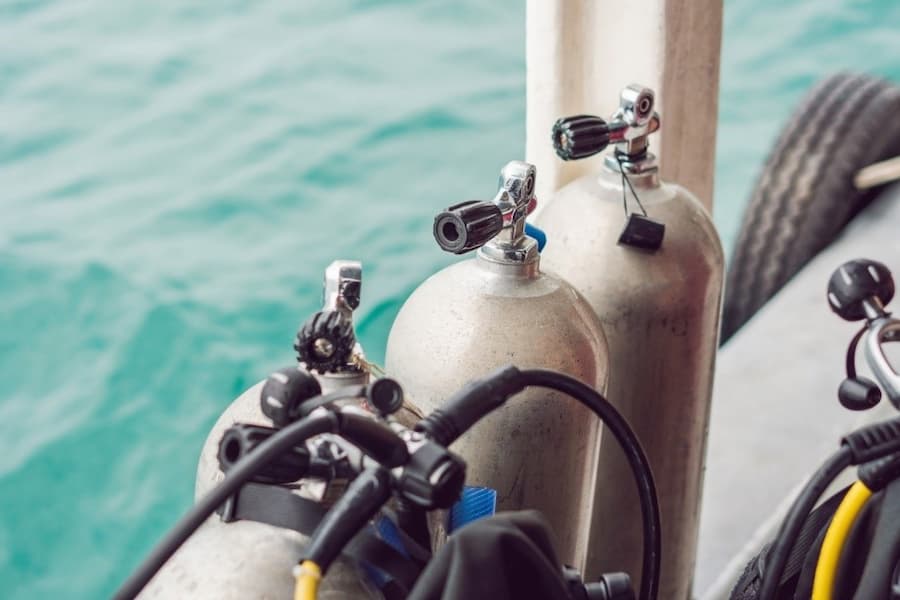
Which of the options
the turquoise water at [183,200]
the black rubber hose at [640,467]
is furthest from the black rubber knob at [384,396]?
the turquoise water at [183,200]

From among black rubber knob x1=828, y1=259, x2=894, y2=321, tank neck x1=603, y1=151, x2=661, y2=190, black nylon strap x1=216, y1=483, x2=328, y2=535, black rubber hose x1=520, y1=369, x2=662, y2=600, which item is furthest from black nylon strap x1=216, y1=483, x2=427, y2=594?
tank neck x1=603, y1=151, x2=661, y2=190

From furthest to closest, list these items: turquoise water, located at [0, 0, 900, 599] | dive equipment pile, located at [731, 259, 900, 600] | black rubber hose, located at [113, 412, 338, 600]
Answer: turquoise water, located at [0, 0, 900, 599], dive equipment pile, located at [731, 259, 900, 600], black rubber hose, located at [113, 412, 338, 600]

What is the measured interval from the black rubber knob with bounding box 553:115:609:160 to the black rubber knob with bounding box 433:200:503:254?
0.17 meters

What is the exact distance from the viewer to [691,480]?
109cm

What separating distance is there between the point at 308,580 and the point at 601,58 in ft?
2.68

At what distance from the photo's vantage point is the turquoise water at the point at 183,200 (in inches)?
104

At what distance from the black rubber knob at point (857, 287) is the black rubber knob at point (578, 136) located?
0.25 metres

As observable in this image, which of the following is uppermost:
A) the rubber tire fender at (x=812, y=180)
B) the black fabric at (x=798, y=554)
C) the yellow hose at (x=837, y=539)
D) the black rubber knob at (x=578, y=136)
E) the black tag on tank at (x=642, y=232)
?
the black rubber knob at (x=578, y=136)

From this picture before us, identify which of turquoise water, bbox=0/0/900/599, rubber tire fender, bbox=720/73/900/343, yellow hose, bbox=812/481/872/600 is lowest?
turquoise water, bbox=0/0/900/599

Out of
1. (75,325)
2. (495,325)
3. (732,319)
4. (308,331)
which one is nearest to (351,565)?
(308,331)

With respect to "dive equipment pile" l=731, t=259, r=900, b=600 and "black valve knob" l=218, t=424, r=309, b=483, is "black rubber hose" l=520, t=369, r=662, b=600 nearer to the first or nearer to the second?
"dive equipment pile" l=731, t=259, r=900, b=600

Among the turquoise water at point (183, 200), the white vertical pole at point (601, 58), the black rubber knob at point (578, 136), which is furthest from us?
the turquoise water at point (183, 200)

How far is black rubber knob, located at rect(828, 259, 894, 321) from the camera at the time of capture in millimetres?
732

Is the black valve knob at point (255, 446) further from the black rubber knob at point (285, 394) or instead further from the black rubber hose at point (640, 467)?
the black rubber hose at point (640, 467)
